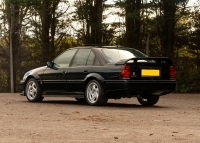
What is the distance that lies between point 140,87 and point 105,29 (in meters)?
14.8

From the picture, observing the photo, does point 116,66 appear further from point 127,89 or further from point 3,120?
point 3,120

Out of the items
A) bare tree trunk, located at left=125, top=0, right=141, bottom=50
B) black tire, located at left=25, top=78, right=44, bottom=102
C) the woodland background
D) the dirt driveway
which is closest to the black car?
black tire, located at left=25, top=78, right=44, bottom=102

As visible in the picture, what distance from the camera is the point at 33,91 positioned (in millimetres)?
15852

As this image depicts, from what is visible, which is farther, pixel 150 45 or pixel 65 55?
pixel 150 45

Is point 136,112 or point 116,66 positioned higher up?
point 116,66

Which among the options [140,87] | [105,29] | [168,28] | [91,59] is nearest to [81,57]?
[91,59]

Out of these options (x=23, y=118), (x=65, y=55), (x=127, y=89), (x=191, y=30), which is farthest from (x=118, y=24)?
(x=23, y=118)

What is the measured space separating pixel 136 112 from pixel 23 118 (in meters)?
2.74

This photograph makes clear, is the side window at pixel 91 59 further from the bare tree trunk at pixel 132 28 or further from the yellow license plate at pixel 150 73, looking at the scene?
the bare tree trunk at pixel 132 28

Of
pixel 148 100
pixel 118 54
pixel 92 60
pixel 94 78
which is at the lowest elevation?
pixel 148 100

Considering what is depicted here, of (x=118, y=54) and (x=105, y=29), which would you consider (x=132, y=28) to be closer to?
(x=105, y=29)

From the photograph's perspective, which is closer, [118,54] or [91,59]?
[118,54]

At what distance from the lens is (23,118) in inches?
421

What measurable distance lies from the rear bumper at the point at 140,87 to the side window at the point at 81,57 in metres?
1.29
